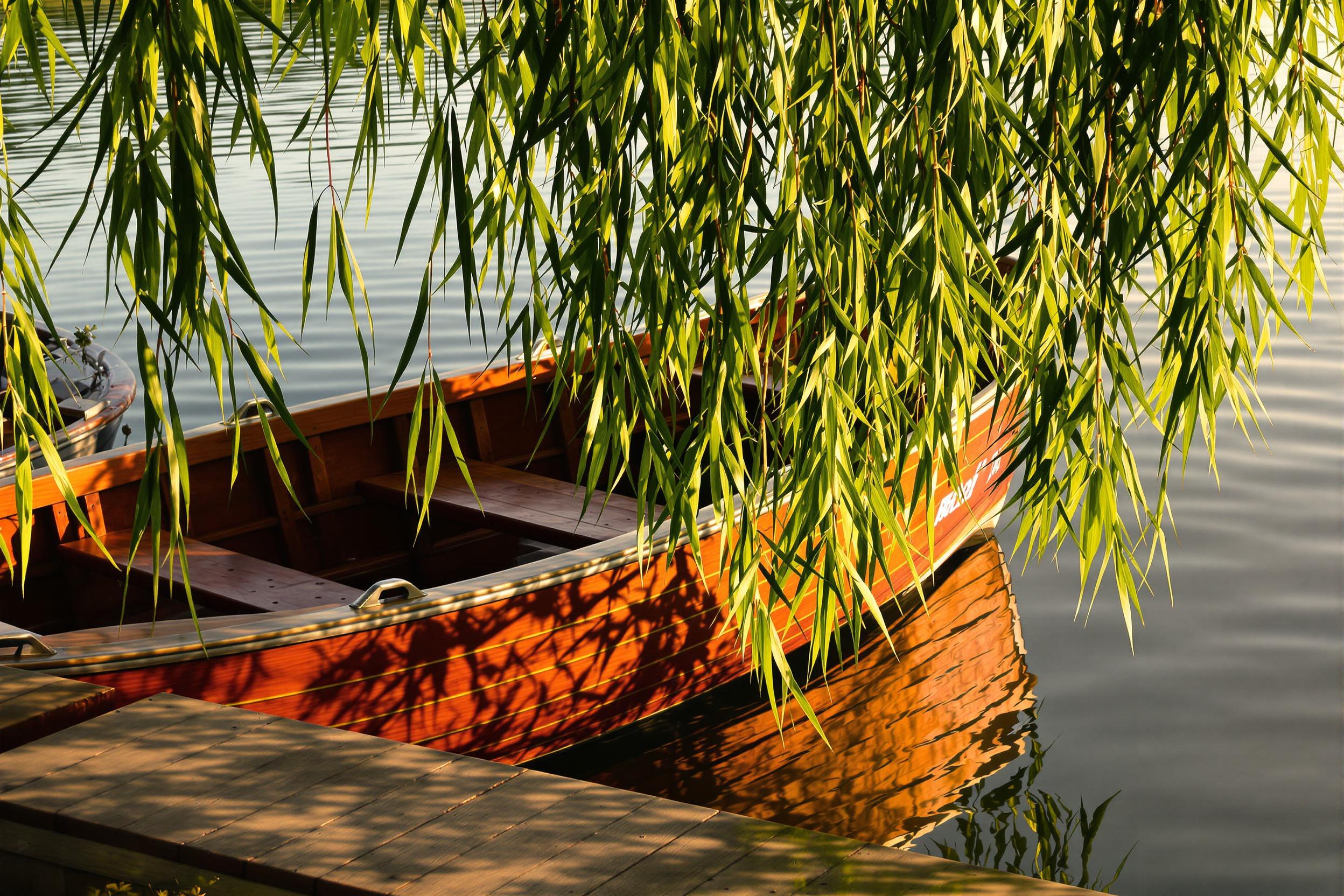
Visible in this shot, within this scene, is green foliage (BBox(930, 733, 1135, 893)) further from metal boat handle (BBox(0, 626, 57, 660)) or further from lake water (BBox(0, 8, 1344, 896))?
metal boat handle (BBox(0, 626, 57, 660))

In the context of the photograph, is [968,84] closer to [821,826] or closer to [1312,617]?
[821,826]

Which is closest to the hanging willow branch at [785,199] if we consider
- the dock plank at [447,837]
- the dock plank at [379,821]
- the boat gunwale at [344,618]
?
the dock plank at [447,837]

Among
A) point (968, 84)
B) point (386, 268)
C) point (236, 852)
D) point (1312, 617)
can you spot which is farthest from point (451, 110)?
point (386, 268)

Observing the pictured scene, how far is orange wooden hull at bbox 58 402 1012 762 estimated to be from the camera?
446 cm

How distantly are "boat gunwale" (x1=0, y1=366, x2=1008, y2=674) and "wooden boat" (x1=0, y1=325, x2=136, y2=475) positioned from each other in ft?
7.65

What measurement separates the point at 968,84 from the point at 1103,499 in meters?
1.04

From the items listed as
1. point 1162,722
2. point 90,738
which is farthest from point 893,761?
point 90,738

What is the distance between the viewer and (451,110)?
233cm

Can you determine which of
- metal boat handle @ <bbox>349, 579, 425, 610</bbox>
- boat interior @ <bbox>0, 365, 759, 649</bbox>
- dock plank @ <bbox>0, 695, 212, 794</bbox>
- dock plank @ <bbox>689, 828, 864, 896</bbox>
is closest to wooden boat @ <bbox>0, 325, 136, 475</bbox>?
boat interior @ <bbox>0, 365, 759, 649</bbox>

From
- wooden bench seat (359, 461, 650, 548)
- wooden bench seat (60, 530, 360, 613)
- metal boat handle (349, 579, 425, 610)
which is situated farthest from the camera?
wooden bench seat (359, 461, 650, 548)

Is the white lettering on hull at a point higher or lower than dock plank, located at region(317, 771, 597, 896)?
lower

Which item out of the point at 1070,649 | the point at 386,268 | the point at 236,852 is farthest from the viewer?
the point at 386,268

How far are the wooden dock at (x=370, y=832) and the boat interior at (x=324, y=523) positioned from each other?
5.59 ft

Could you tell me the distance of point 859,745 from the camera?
586 cm
